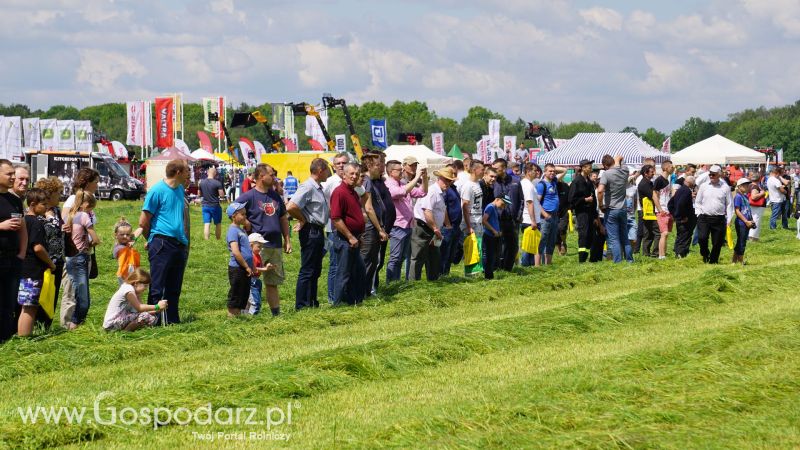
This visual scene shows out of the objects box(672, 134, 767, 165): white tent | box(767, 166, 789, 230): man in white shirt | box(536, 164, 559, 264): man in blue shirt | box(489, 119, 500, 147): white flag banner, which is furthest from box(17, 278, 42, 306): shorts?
box(489, 119, 500, 147): white flag banner

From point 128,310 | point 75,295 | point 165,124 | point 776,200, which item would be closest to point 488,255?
point 75,295

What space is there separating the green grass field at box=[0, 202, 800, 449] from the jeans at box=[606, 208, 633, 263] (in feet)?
13.5

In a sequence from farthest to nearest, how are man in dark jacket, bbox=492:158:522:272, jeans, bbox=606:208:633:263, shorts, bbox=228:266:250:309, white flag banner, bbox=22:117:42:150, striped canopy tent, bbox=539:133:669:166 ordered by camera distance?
white flag banner, bbox=22:117:42:150, striped canopy tent, bbox=539:133:669:166, jeans, bbox=606:208:633:263, man in dark jacket, bbox=492:158:522:272, shorts, bbox=228:266:250:309

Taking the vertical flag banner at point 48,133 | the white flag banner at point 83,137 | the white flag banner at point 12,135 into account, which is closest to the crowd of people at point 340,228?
the white flag banner at point 12,135

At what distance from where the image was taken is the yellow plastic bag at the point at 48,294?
10.8m

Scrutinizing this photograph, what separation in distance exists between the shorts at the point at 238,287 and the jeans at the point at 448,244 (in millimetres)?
4454

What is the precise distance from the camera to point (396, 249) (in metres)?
15.4

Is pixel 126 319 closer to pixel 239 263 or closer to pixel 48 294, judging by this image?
pixel 48 294

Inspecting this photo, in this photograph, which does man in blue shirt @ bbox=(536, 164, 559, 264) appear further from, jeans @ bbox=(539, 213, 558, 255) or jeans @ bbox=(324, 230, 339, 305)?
jeans @ bbox=(324, 230, 339, 305)

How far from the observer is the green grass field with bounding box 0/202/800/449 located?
6.52 metres

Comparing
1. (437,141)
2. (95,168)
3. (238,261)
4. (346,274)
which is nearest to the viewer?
(238,261)

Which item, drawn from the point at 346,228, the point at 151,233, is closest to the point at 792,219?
the point at 346,228

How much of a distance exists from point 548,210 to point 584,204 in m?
0.67

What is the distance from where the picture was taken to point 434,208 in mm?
15219
